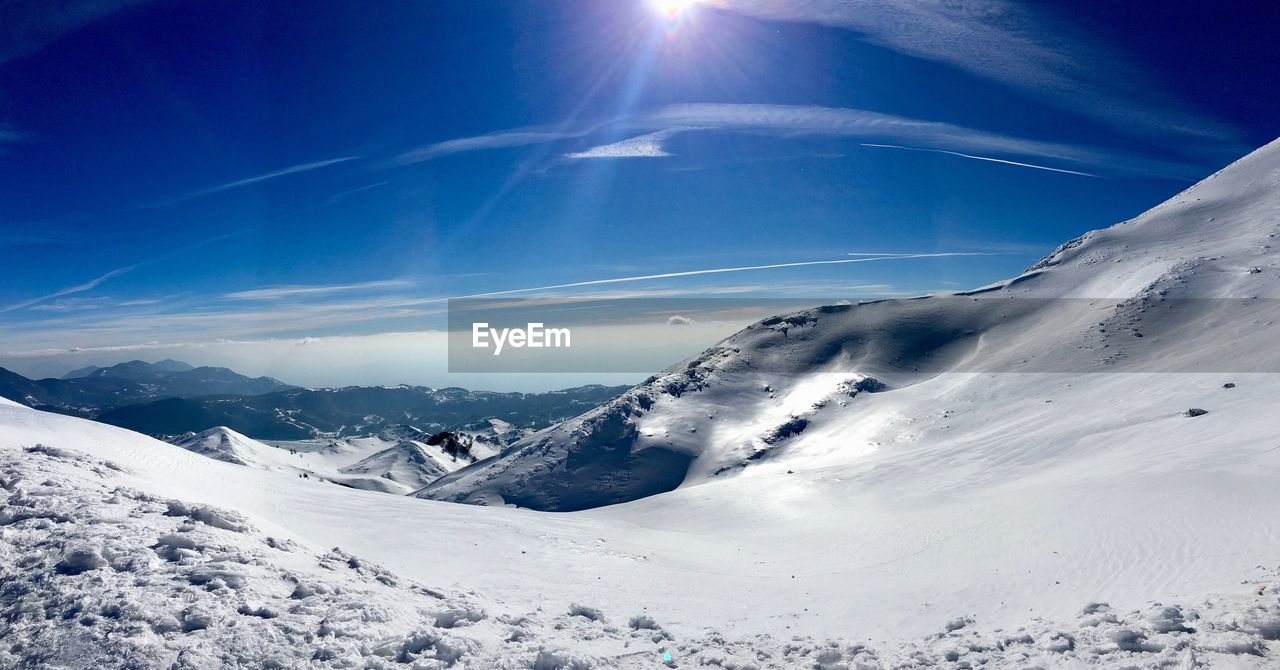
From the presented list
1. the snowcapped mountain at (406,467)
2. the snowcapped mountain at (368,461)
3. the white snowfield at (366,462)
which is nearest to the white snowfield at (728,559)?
the snowcapped mountain at (368,461)

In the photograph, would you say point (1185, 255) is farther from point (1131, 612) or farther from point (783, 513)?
point (1131, 612)

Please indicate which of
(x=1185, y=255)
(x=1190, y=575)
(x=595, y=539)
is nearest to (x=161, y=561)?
(x=595, y=539)

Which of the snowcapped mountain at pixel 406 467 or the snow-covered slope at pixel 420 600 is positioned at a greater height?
the snow-covered slope at pixel 420 600

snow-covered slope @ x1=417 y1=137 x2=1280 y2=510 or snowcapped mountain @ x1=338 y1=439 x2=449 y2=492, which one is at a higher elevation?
snow-covered slope @ x1=417 y1=137 x2=1280 y2=510

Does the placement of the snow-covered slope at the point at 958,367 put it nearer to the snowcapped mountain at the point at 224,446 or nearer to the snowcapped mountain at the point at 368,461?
the snowcapped mountain at the point at 368,461

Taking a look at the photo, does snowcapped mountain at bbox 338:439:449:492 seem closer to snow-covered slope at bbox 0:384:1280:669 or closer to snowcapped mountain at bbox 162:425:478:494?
snowcapped mountain at bbox 162:425:478:494

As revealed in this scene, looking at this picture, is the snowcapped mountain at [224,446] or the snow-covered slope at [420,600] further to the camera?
the snowcapped mountain at [224,446]

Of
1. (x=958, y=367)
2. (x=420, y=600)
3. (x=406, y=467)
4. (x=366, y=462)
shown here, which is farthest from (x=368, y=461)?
(x=420, y=600)

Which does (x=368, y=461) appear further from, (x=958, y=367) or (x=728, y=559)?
(x=728, y=559)

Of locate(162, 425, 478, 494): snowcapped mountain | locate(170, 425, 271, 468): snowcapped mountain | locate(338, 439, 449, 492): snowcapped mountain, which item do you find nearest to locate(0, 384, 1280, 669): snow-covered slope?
locate(162, 425, 478, 494): snowcapped mountain
